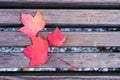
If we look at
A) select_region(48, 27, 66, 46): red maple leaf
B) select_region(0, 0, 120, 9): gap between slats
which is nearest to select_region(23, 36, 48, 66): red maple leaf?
select_region(48, 27, 66, 46): red maple leaf

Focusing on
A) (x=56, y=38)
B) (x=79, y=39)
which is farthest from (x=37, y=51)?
(x=79, y=39)

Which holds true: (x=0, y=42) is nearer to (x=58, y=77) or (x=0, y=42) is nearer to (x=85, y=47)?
(x=58, y=77)

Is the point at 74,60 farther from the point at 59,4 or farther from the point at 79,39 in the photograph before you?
the point at 59,4

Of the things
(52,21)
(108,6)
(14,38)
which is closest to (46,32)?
(52,21)

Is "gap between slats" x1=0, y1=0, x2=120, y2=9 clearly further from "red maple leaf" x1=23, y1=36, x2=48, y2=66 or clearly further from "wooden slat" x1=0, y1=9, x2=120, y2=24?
"red maple leaf" x1=23, y1=36, x2=48, y2=66

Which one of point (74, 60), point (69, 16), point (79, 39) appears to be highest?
point (69, 16)

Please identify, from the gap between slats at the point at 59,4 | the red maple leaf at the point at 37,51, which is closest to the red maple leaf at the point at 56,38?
the red maple leaf at the point at 37,51
